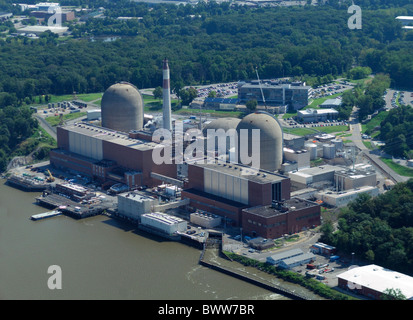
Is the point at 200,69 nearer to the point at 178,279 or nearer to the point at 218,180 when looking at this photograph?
the point at 218,180

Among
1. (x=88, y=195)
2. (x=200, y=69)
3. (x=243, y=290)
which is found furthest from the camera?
(x=200, y=69)

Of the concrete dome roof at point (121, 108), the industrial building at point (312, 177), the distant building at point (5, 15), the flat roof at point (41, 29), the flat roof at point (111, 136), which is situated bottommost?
the industrial building at point (312, 177)

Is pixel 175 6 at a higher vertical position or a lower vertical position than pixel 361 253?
higher

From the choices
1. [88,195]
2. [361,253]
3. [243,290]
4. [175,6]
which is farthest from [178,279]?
[175,6]

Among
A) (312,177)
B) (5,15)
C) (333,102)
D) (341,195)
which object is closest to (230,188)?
(341,195)

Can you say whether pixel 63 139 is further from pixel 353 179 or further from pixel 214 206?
pixel 353 179

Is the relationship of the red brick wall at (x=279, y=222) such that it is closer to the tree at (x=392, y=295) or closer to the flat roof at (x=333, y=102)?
the tree at (x=392, y=295)

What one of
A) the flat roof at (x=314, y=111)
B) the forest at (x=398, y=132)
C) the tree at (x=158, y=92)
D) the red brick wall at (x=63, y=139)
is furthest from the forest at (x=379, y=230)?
the tree at (x=158, y=92)
